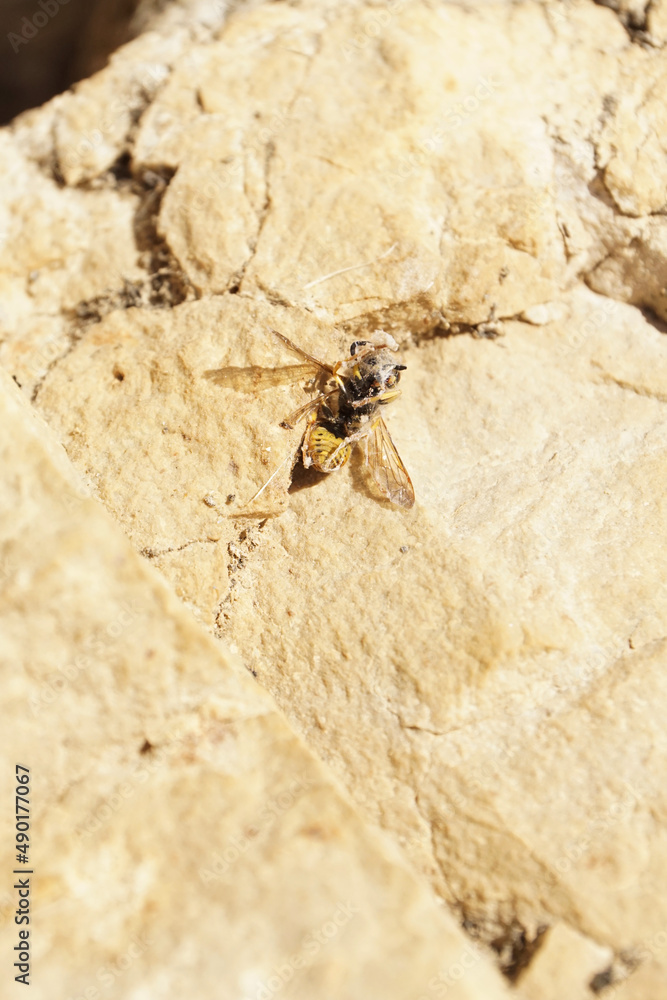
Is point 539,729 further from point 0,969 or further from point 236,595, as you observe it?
point 0,969

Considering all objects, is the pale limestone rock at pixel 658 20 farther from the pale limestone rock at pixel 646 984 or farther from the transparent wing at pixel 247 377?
the pale limestone rock at pixel 646 984

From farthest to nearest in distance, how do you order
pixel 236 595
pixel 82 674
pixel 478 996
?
pixel 236 595
pixel 82 674
pixel 478 996

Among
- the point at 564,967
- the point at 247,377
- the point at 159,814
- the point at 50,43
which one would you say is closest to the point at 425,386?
the point at 247,377

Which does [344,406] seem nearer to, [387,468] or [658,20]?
[387,468]

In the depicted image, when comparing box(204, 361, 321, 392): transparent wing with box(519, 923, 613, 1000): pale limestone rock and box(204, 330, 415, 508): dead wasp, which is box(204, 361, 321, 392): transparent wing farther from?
box(519, 923, 613, 1000): pale limestone rock

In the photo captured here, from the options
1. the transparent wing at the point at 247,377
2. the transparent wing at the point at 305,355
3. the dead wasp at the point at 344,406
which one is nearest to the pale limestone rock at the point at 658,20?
the dead wasp at the point at 344,406

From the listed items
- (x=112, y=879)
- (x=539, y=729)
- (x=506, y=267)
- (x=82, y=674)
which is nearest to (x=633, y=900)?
(x=539, y=729)
